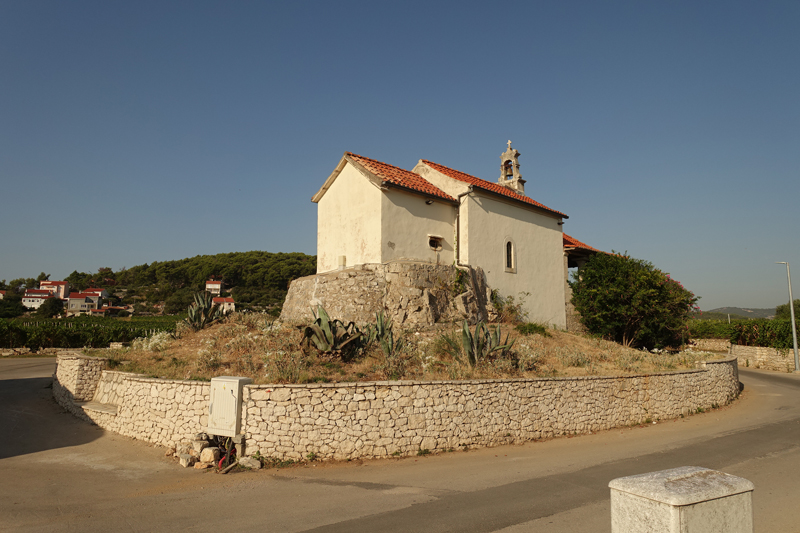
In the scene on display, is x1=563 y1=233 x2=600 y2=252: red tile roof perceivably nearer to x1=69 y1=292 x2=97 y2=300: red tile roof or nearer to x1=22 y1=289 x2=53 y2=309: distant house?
x1=69 y1=292 x2=97 y2=300: red tile roof

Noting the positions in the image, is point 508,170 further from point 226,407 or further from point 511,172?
point 226,407

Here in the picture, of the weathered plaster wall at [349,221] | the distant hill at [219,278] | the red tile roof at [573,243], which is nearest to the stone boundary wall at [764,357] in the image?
the red tile roof at [573,243]

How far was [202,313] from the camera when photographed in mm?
17266

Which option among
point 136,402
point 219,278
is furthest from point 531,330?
point 219,278

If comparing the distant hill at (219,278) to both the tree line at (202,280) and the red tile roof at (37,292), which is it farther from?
the red tile roof at (37,292)

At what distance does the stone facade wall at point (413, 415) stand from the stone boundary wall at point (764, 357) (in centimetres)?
2331

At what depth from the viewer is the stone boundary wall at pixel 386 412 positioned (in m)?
8.83

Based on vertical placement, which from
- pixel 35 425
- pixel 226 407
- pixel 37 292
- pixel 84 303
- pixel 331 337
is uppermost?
pixel 37 292

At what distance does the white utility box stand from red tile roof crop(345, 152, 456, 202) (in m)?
9.80

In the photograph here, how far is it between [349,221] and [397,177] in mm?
2606

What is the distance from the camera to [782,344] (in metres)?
27.3

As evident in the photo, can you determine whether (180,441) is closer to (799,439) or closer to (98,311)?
(799,439)

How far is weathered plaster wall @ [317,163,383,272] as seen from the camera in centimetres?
1700

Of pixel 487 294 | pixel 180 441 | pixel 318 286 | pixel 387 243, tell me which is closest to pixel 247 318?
pixel 318 286
